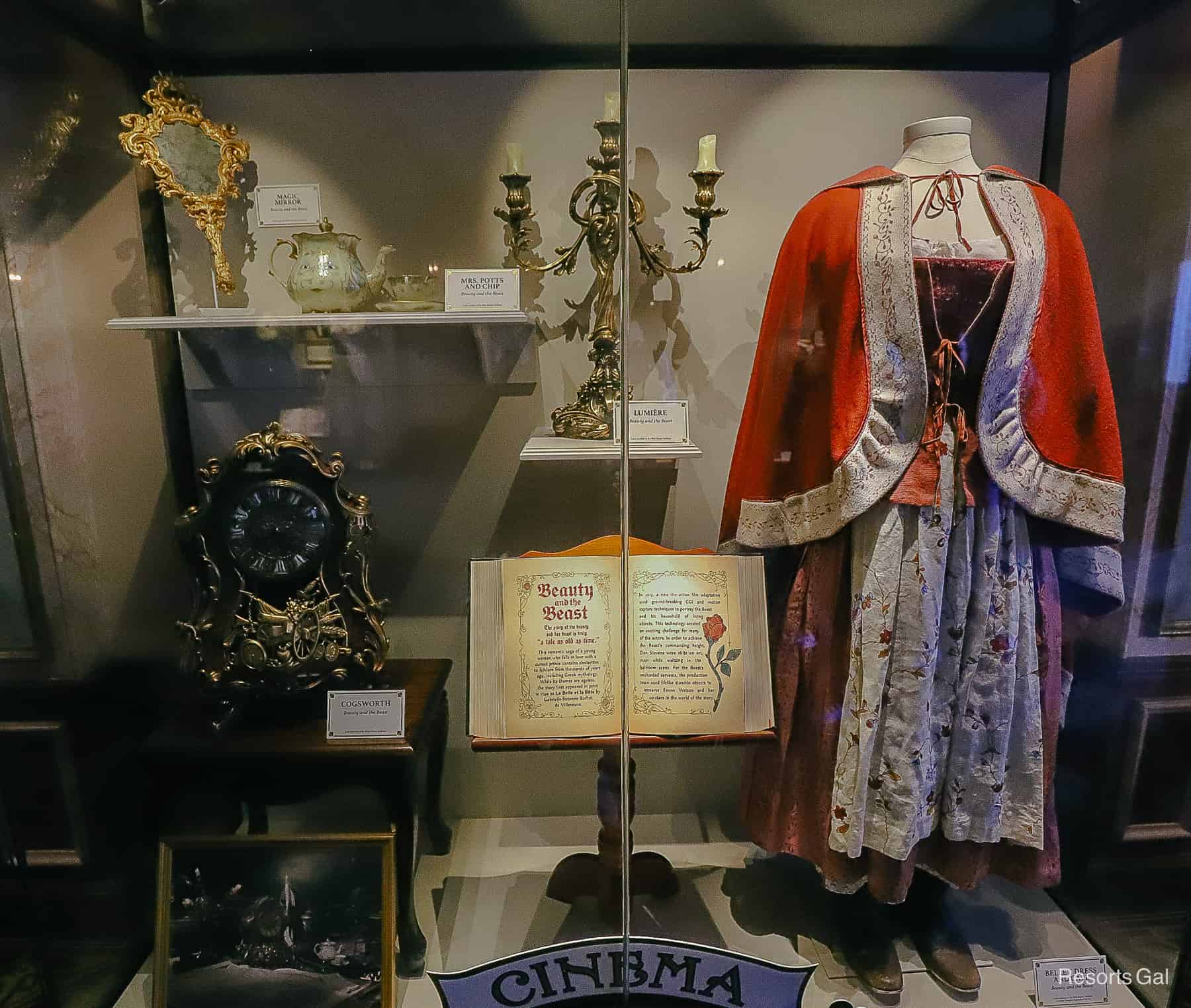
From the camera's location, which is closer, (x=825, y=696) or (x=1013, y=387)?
(x=1013, y=387)

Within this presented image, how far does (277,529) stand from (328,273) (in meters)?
0.37

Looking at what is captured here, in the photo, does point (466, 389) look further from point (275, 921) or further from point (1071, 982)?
point (1071, 982)

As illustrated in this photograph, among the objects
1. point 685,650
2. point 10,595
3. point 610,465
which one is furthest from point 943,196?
point 10,595

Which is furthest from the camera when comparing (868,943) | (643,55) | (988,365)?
(868,943)

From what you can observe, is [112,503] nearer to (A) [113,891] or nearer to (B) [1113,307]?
(A) [113,891]

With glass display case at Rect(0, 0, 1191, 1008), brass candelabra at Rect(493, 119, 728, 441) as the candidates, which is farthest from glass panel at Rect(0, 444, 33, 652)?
brass candelabra at Rect(493, 119, 728, 441)

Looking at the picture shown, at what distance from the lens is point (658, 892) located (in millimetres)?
1140

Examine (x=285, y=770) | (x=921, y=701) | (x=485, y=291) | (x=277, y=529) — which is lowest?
(x=285, y=770)

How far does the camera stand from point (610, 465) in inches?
42.1

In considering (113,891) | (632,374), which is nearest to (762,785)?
(632,374)

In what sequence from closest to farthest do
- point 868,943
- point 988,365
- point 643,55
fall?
point 988,365 < point 643,55 < point 868,943

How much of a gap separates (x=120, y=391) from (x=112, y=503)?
0.17m

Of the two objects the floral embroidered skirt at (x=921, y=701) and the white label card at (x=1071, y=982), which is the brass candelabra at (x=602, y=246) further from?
the white label card at (x=1071, y=982)

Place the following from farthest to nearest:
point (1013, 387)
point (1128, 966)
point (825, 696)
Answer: point (1128, 966) → point (825, 696) → point (1013, 387)
